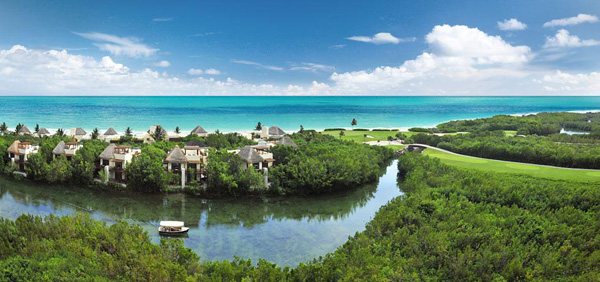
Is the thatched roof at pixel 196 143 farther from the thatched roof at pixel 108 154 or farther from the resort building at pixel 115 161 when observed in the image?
the thatched roof at pixel 108 154

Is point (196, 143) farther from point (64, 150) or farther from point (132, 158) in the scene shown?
point (64, 150)

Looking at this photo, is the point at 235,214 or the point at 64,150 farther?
the point at 64,150

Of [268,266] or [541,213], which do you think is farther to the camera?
[541,213]

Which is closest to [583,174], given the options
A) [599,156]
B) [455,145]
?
[599,156]

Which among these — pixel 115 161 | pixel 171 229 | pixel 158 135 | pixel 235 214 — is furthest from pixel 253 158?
pixel 158 135

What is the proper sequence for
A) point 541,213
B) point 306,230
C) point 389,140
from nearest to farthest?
point 541,213, point 306,230, point 389,140

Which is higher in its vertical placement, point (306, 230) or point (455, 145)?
point (455, 145)

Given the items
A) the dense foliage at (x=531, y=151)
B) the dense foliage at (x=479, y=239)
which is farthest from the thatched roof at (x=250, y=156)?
the dense foliage at (x=531, y=151)

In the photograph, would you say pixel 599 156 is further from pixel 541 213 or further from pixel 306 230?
pixel 306 230
